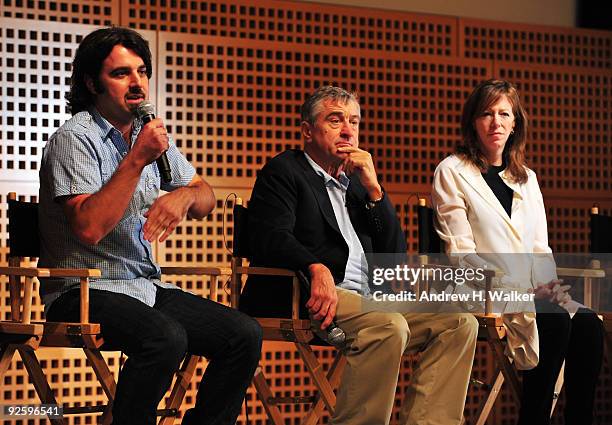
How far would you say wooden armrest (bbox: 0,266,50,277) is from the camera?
3.31 m

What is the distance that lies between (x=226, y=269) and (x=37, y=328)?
0.94 meters

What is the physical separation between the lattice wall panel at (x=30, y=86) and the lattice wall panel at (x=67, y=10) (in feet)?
0.25

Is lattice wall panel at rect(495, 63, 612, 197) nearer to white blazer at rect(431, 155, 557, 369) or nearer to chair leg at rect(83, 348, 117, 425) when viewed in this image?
white blazer at rect(431, 155, 557, 369)

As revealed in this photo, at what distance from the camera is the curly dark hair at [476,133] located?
4578 millimetres

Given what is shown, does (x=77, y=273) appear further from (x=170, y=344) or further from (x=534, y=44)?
(x=534, y=44)

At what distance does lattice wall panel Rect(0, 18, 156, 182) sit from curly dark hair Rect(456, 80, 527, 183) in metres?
1.98

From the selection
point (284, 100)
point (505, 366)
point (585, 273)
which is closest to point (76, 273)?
point (505, 366)

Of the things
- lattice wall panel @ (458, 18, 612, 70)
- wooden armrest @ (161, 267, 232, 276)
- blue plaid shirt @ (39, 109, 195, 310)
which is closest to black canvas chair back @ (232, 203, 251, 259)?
wooden armrest @ (161, 267, 232, 276)

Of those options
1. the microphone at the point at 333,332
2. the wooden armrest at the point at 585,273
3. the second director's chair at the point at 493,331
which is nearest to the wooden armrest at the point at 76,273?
the microphone at the point at 333,332

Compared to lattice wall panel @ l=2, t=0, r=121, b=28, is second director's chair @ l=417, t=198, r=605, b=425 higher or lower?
lower

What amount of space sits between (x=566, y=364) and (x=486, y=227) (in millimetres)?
663

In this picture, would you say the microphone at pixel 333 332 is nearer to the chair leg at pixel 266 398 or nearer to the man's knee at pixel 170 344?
the chair leg at pixel 266 398

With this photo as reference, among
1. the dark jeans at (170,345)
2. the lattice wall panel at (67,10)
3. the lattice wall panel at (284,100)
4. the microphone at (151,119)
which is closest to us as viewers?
the dark jeans at (170,345)

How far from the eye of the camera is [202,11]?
5.45m
